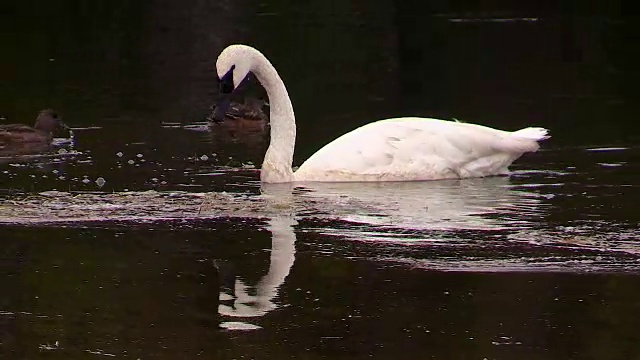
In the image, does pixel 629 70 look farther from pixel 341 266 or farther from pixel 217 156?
pixel 341 266

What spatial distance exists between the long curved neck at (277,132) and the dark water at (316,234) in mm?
255

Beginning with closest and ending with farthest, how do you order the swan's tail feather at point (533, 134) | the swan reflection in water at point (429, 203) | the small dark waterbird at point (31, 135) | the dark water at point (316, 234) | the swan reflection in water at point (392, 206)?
the dark water at point (316, 234), the swan reflection in water at point (392, 206), the swan reflection in water at point (429, 203), the swan's tail feather at point (533, 134), the small dark waterbird at point (31, 135)

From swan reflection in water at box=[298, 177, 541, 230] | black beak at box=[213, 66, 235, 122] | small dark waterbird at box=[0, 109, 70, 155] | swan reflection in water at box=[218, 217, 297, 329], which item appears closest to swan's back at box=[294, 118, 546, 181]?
swan reflection in water at box=[298, 177, 541, 230]

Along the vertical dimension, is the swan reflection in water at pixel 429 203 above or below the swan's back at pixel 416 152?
below

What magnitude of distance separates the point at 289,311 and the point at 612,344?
177cm

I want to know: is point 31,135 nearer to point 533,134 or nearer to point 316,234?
point 533,134

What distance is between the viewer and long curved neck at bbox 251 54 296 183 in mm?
13172

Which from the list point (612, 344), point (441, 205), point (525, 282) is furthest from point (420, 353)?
point (441, 205)

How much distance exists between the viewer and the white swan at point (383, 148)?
13031 millimetres

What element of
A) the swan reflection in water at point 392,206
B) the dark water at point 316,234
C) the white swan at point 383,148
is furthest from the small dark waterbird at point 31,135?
the swan reflection in water at point 392,206

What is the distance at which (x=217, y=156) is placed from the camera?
15188 millimetres

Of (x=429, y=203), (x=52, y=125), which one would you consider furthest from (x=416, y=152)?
(x=52, y=125)

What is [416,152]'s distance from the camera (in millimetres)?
A: 13266

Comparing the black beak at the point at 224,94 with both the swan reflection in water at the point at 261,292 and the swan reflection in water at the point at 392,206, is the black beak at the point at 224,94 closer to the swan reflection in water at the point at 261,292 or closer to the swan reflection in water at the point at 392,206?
the swan reflection in water at the point at 392,206
